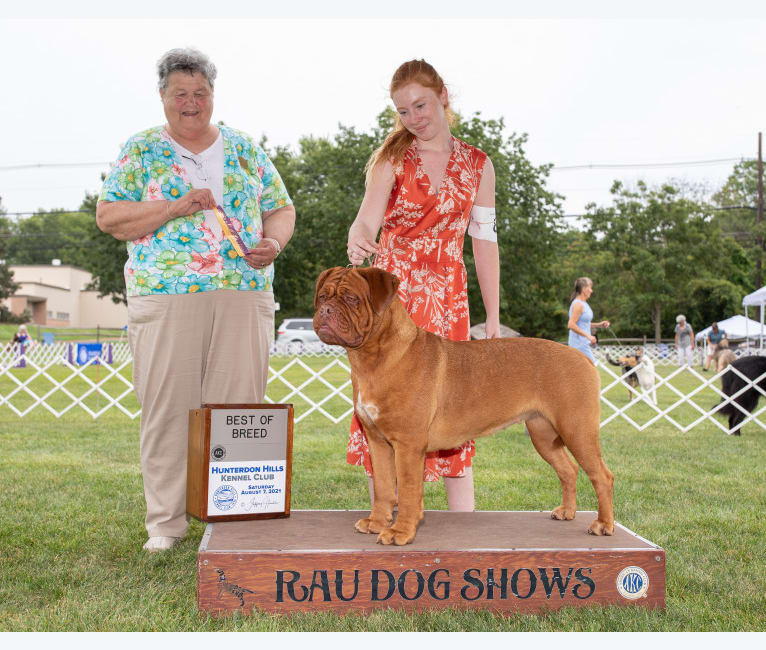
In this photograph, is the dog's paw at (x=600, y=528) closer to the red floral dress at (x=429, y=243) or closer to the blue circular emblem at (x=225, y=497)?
the red floral dress at (x=429, y=243)

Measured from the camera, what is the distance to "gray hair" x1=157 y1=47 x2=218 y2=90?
3.73 m

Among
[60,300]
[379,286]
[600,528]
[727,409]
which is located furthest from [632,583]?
[60,300]

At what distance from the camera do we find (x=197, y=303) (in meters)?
3.92

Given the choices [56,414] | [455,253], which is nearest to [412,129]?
[455,253]

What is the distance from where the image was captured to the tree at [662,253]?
38.1 m

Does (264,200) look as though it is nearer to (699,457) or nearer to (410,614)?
(410,614)

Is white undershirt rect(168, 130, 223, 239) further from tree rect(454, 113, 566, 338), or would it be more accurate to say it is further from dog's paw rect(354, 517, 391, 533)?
tree rect(454, 113, 566, 338)

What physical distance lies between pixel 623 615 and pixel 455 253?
6.25 feet

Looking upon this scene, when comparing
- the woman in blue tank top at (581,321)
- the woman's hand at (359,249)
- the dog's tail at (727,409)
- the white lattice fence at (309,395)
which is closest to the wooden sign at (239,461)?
the woman's hand at (359,249)

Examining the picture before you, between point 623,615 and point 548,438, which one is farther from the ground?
point 548,438

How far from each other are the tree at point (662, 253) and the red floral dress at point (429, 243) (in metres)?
36.2

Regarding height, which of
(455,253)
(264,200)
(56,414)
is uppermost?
(264,200)

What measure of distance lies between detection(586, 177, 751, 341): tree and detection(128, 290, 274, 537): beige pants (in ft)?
120

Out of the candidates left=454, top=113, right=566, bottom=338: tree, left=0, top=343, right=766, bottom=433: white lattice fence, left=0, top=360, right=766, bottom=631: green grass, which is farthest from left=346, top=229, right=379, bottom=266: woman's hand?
left=454, top=113, right=566, bottom=338: tree
